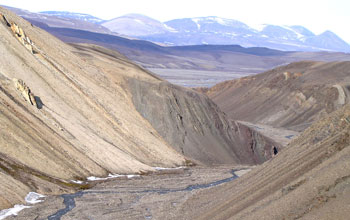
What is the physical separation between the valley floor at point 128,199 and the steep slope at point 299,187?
1279 mm

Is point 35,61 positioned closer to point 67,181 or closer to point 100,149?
point 100,149

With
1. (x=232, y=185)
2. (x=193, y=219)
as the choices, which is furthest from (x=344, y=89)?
(x=193, y=219)

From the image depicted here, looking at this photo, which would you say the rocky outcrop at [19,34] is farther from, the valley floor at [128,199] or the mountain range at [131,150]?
the valley floor at [128,199]

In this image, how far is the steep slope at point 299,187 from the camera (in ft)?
47.4

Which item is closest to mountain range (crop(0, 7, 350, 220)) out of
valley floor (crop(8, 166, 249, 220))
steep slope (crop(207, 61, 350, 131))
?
valley floor (crop(8, 166, 249, 220))

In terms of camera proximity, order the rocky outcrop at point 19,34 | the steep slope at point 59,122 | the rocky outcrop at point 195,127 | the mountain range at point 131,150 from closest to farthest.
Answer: the mountain range at point 131,150
the steep slope at point 59,122
the rocky outcrop at point 19,34
the rocky outcrop at point 195,127

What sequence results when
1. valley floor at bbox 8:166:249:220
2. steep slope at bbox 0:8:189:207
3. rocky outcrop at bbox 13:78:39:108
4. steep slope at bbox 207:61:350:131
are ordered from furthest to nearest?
steep slope at bbox 207:61:350:131
rocky outcrop at bbox 13:78:39:108
steep slope at bbox 0:8:189:207
valley floor at bbox 8:166:249:220

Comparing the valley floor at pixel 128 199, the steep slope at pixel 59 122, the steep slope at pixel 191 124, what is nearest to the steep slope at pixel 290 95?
the steep slope at pixel 191 124

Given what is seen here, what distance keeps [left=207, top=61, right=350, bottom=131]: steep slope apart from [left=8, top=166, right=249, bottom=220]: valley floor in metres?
48.6

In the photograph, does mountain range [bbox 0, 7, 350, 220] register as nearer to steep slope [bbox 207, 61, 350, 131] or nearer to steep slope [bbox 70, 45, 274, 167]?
steep slope [bbox 70, 45, 274, 167]

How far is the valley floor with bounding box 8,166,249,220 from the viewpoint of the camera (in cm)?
2170

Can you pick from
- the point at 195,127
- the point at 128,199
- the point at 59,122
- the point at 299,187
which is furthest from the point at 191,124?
the point at 299,187

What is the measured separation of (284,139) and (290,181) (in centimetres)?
4963

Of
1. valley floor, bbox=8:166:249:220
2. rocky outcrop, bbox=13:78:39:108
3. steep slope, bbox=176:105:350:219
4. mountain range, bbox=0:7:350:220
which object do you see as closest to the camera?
steep slope, bbox=176:105:350:219
